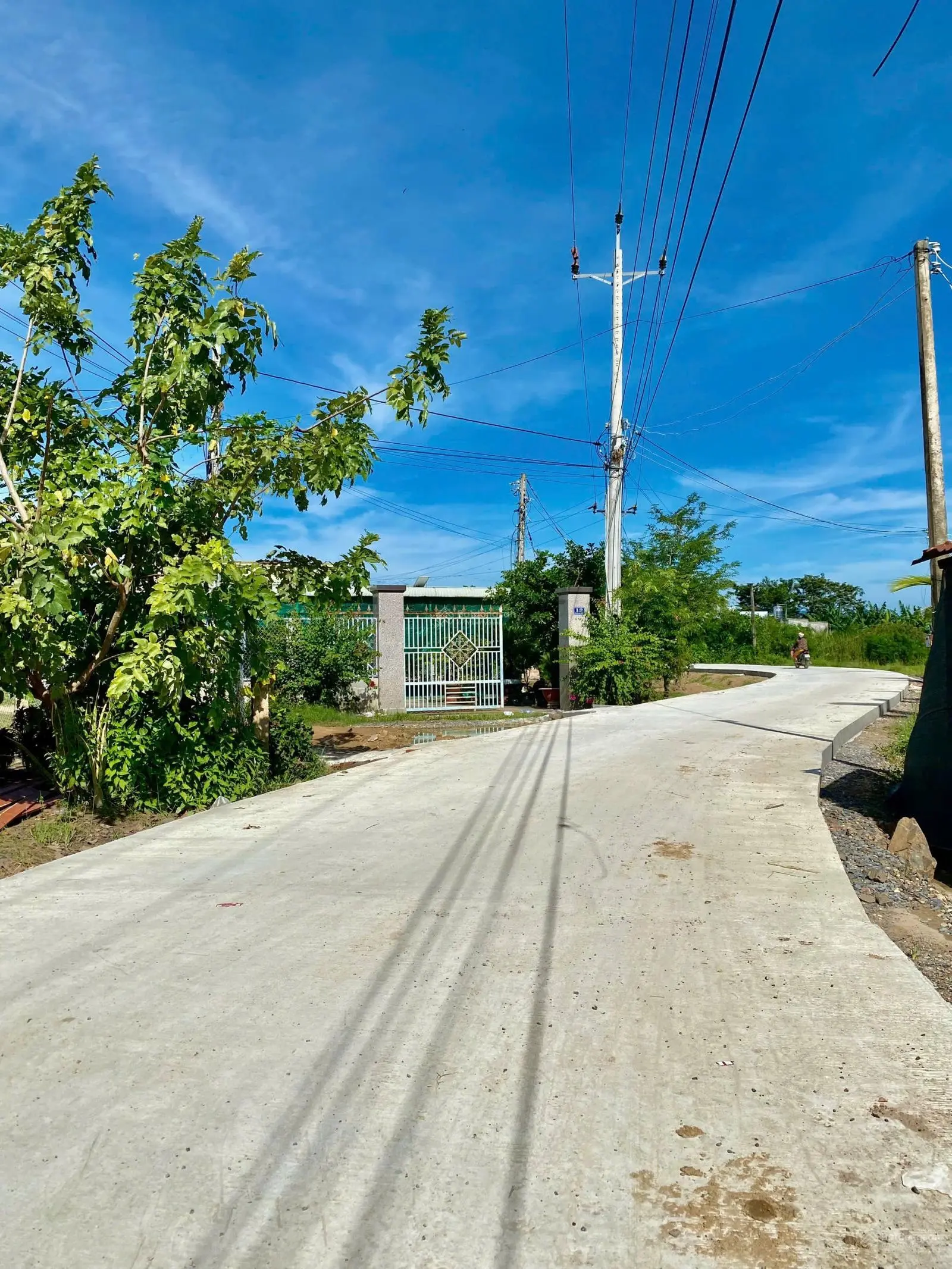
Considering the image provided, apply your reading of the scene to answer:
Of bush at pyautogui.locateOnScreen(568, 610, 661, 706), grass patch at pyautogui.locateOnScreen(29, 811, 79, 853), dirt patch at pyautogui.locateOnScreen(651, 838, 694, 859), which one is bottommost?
dirt patch at pyautogui.locateOnScreen(651, 838, 694, 859)

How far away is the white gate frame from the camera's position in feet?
57.0

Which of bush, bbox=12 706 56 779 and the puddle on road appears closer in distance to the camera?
bush, bbox=12 706 56 779

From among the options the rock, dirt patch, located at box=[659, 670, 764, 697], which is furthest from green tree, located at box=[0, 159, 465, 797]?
dirt patch, located at box=[659, 670, 764, 697]

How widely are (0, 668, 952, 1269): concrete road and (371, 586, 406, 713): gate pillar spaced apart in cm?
1090

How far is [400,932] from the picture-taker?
4074 millimetres

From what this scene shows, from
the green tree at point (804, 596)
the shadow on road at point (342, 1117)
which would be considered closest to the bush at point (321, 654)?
the shadow on road at point (342, 1117)

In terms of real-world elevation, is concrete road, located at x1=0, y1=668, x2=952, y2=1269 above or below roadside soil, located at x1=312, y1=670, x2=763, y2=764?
below

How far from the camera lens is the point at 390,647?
1661 cm

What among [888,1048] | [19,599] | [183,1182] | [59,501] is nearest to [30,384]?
[59,501]

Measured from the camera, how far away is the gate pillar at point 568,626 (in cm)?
1711

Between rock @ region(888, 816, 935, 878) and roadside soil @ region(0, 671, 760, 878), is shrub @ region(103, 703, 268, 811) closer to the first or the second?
roadside soil @ region(0, 671, 760, 878)

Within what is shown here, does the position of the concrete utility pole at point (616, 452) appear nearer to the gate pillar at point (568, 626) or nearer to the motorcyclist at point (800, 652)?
the gate pillar at point (568, 626)

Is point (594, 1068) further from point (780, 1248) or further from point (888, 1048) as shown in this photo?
point (888, 1048)

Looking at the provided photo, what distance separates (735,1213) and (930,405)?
33.2 ft
